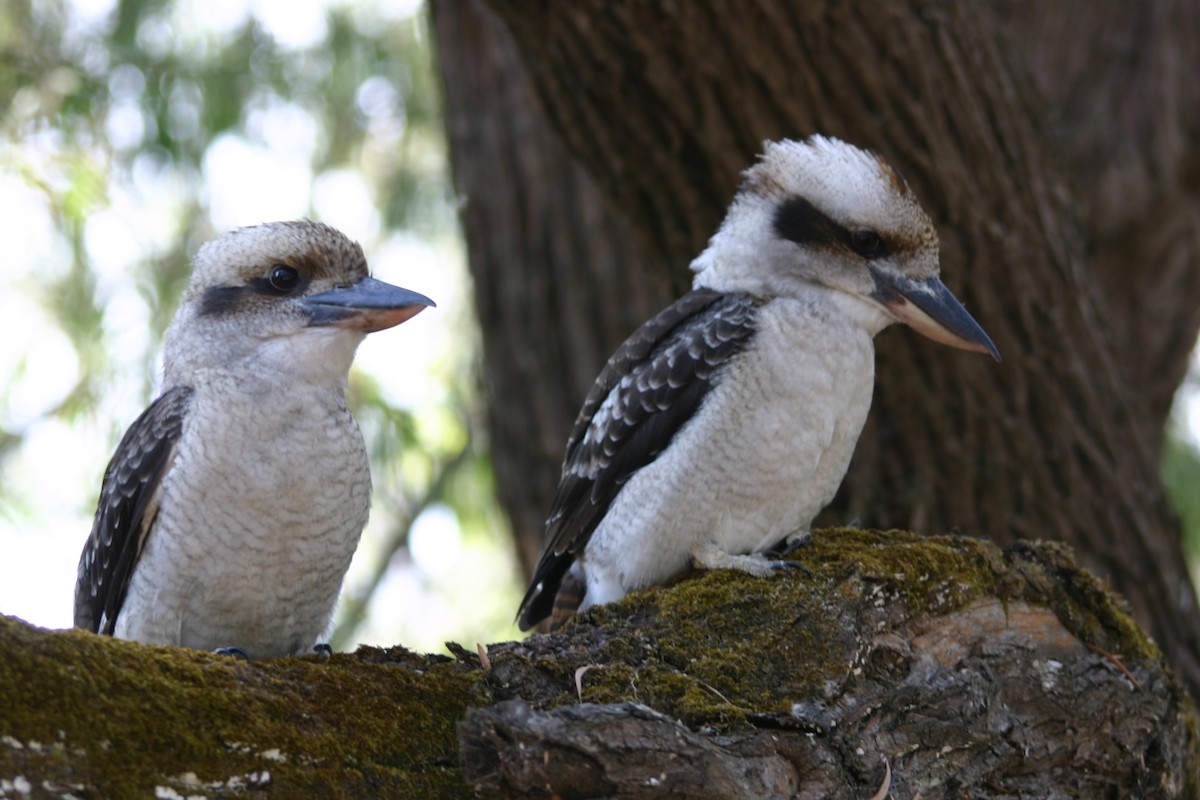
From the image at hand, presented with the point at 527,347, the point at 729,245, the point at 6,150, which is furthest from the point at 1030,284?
the point at 6,150

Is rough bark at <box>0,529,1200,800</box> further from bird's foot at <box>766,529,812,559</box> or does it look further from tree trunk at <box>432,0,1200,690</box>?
tree trunk at <box>432,0,1200,690</box>

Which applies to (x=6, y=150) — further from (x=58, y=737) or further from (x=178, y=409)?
(x=58, y=737)

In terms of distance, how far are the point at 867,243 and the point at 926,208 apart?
100cm

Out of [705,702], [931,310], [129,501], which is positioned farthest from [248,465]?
[931,310]

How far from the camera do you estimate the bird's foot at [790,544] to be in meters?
3.82

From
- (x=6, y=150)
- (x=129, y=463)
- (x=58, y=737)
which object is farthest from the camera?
(x=6, y=150)

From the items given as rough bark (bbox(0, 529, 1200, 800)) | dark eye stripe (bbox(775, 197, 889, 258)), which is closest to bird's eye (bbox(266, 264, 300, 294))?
rough bark (bbox(0, 529, 1200, 800))

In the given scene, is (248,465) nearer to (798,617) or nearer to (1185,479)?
(798,617)

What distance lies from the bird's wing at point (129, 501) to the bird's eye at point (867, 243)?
1.91 m

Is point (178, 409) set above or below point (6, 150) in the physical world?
below

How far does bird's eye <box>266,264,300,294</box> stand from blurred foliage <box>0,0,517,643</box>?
281cm

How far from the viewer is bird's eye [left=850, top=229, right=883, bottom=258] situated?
13.0 feet

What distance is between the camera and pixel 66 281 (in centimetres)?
661

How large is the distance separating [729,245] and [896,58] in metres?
1.07
